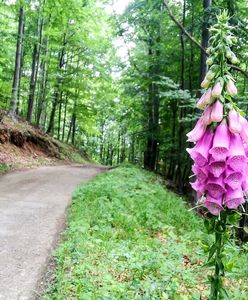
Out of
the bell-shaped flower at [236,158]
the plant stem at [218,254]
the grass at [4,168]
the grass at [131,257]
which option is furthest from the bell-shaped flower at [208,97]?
the grass at [4,168]

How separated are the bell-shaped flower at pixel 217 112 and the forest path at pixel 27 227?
2856 mm

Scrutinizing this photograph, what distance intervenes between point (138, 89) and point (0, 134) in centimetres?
698

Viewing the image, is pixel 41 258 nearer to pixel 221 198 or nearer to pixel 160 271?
pixel 160 271

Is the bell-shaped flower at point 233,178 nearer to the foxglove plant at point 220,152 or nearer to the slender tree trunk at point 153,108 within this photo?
the foxglove plant at point 220,152

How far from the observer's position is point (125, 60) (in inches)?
677

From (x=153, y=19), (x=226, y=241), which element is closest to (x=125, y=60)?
(x=153, y=19)

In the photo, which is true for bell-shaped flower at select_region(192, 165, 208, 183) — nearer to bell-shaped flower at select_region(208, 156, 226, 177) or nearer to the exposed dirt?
bell-shaped flower at select_region(208, 156, 226, 177)

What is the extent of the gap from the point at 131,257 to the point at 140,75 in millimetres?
11308

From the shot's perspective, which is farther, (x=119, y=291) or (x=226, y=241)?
(x=119, y=291)

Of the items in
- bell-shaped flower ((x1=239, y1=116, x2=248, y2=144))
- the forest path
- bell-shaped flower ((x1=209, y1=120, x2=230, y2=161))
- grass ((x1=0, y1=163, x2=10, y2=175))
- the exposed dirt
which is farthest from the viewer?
the exposed dirt

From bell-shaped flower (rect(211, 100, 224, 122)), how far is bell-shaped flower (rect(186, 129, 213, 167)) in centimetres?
11

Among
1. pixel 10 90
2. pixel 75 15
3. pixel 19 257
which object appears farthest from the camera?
pixel 10 90

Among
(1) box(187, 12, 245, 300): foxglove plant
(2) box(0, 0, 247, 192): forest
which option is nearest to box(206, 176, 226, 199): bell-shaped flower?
(1) box(187, 12, 245, 300): foxglove plant

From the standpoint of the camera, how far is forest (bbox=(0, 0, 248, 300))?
3543mm
